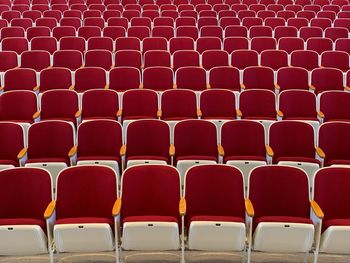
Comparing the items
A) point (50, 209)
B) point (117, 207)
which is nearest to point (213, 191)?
point (117, 207)

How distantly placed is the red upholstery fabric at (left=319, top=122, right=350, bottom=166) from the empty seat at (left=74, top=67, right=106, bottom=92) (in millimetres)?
1905

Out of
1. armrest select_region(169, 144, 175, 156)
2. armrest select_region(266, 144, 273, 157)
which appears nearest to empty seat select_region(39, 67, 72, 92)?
armrest select_region(169, 144, 175, 156)

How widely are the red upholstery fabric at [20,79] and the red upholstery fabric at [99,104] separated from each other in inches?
31.1

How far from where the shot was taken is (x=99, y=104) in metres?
3.52

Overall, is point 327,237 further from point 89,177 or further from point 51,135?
point 51,135

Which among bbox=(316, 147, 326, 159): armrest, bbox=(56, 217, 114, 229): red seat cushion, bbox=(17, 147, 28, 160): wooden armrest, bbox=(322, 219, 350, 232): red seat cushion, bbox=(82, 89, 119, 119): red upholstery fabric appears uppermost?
bbox=(82, 89, 119, 119): red upholstery fabric

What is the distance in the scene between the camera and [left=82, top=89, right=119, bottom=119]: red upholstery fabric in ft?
11.5

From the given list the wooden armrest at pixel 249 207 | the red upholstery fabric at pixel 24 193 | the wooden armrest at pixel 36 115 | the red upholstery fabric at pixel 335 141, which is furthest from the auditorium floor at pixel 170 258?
the wooden armrest at pixel 36 115

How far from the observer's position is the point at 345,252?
7.19ft

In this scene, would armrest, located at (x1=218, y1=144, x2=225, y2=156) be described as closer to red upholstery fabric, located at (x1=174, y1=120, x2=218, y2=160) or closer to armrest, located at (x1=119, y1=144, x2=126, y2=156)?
red upholstery fabric, located at (x1=174, y1=120, x2=218, y2=160)

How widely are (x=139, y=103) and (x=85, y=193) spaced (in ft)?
4.16

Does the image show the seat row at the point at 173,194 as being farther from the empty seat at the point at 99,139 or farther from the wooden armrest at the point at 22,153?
the empty seat at the point at 99,139

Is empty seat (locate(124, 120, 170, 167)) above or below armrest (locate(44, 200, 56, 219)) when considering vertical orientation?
above

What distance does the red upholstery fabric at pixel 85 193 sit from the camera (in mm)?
2367
